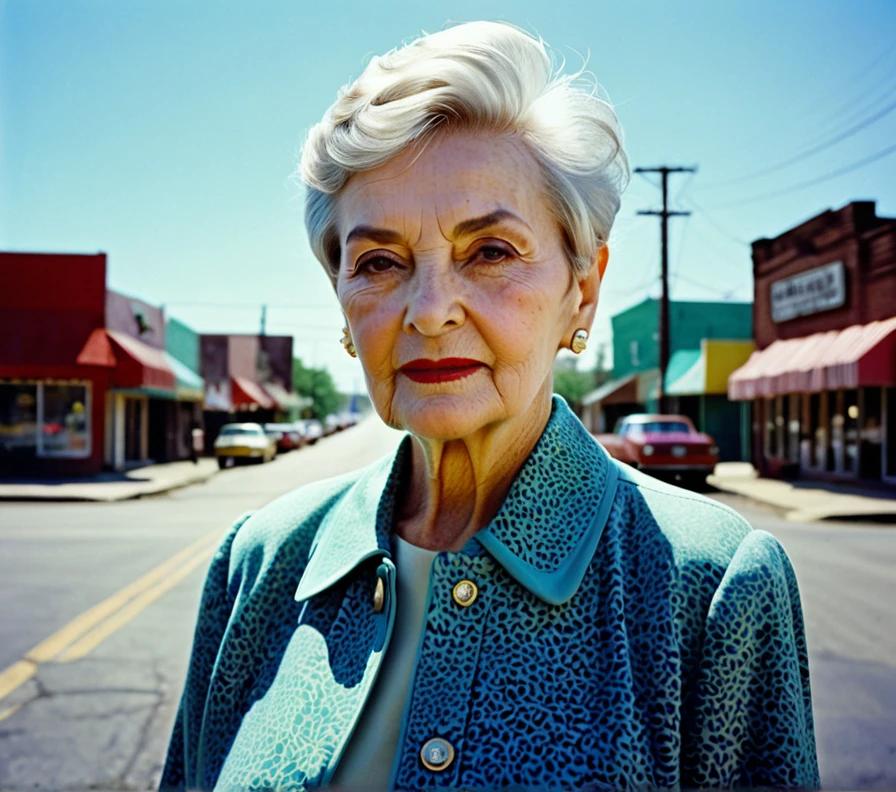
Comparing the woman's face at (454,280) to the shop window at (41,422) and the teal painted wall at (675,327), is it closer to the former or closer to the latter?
the shop window at (41,422)

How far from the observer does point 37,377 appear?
19.1 meters

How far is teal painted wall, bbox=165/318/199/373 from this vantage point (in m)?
27.8

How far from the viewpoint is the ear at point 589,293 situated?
139 cm

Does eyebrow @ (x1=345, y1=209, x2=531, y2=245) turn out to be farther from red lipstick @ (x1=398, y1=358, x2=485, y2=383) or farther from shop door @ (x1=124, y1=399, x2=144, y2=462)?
shop door @ (x1=124, y1=399, x2=144, y2=462)

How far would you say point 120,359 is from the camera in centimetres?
2070

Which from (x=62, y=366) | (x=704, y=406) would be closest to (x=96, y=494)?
(x=62, y=366)

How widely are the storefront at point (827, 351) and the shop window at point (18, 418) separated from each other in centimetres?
1861

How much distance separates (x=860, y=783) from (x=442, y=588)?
9.57ft

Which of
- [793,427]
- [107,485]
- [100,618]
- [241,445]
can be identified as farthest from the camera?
[241,445]

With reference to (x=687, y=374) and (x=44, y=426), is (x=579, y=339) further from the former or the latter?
(x=687, y=374)

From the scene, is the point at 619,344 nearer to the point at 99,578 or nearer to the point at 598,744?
the point at 99,578

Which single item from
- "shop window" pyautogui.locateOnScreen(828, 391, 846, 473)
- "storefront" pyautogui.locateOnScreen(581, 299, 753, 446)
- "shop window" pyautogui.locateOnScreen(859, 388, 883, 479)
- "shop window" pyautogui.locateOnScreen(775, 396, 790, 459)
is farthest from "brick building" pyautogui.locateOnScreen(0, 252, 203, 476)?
"shop window" pyautogui.locateOnScreen(859, 388, 883, 479)

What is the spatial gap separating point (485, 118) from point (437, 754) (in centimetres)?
98

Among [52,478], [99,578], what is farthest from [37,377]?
[99,578]
